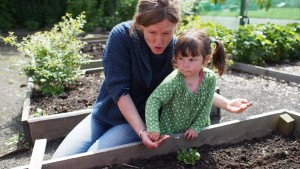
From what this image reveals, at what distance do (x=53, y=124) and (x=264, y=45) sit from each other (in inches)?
169

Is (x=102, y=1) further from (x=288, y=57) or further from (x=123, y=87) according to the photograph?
(x=123, y=87)

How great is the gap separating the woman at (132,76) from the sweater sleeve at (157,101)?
8 centimetres

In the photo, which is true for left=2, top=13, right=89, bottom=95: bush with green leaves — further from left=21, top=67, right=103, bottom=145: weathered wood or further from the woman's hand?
the woman's hand

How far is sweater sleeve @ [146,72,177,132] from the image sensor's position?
1909 mm

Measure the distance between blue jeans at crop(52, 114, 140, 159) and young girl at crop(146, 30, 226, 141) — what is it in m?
0.28

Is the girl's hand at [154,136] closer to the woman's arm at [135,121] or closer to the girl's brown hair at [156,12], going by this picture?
the woman's arm at [135,121]

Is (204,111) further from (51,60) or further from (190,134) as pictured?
(51,60)

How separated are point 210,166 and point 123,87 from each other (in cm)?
80

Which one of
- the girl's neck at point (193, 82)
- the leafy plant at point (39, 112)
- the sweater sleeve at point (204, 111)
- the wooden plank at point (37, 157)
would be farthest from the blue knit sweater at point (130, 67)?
the leafy plant at point (39, 112)

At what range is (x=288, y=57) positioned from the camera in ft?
20.4

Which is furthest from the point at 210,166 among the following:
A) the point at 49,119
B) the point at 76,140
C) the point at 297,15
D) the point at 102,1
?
the point at 102,1

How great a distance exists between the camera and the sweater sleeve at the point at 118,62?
2109 millimetres

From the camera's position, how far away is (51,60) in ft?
12.1

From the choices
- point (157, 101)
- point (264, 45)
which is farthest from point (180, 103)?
point (264, 45)
